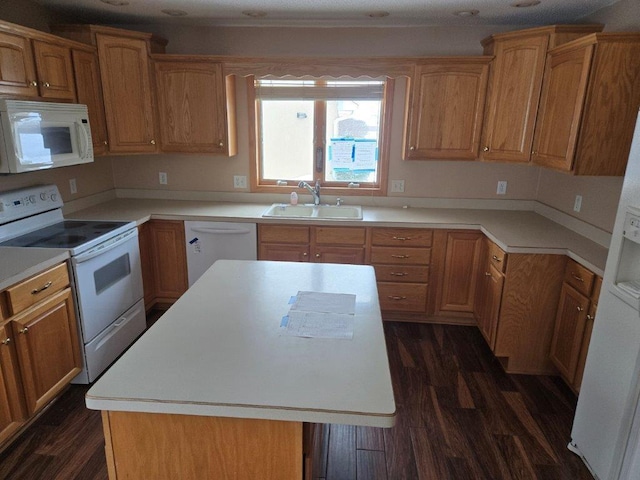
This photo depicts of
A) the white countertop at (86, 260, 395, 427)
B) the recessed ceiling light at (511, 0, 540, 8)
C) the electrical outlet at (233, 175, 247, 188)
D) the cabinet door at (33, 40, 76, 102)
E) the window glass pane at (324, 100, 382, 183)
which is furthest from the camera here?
the electrical outlet at (233, 175, 247, 188)

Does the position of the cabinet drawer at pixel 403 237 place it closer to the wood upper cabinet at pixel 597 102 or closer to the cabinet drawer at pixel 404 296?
the cabinet drawer at pixel 404 296

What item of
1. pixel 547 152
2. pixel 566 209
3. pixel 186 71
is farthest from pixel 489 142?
pixel 186 71

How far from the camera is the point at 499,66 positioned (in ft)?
9.89

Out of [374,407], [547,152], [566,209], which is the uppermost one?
[547,152]

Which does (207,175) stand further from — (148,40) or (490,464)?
(490,464)

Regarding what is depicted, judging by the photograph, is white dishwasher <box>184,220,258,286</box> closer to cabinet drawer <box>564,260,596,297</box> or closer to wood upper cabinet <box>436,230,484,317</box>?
wood upper cabinet <box>436,230,484,317</box>

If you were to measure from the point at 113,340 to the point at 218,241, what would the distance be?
3.32 ft

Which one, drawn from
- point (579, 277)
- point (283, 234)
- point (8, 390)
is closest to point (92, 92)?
point (283, 234)

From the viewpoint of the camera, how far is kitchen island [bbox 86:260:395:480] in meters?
1.07

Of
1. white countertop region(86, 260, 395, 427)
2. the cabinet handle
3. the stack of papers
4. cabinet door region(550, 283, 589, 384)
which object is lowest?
cabinet door region(550, 283, 589, 384)

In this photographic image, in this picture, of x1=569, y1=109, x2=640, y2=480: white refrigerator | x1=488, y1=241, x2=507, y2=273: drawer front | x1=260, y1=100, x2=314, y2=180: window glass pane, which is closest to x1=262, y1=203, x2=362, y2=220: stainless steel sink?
x1=260, y1=100, x2=314, y2=180: window glass pane

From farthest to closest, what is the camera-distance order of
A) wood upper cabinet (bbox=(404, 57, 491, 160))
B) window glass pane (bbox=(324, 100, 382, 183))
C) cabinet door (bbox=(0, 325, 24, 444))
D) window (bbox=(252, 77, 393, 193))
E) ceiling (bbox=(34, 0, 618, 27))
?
window glass pane (bbox=(324, 100, 382, 183)), window (bbox=(252, 77, 393, 193)), wood upper cabinet (bbox=(404, 57, 491, 160)), ceiling (bbox=(34, 0, 618, 27)), cabinet door (bbox=(0, 325, 24, 444))

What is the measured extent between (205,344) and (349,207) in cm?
241

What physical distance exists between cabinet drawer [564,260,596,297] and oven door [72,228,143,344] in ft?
9.20
